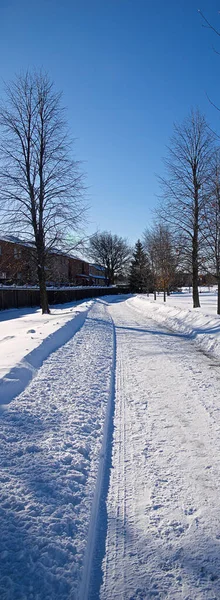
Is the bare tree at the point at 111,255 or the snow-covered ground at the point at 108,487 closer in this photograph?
the snow-covered ground at the point at 108,487

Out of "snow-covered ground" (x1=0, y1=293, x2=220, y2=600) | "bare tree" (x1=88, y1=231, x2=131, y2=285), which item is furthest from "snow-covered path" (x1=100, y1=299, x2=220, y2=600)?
"bare tree" (x1=88, y1=231, x2=131, y2=285)

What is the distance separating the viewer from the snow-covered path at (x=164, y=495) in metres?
1.98

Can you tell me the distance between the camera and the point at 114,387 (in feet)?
18.7

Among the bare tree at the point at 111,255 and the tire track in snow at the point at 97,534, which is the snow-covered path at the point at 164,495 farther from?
the bare tree at the point at 111,255

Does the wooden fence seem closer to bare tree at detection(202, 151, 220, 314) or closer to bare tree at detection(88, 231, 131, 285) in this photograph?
bare tree at detection(202, 151, 220, 314)

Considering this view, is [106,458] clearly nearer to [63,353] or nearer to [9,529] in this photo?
[9,529]

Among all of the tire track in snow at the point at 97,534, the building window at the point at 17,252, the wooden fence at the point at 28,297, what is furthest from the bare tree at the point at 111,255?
the tire track in snow at the point at 97,534

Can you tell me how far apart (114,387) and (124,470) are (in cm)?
258

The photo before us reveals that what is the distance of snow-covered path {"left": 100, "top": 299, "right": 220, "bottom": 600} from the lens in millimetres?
1976

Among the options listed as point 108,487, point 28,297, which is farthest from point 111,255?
point 108,487

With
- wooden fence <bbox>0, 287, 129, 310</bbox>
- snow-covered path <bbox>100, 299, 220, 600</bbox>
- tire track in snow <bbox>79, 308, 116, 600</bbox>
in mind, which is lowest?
tire track in snow <bbox>79, 308, 116, 600</bbox>

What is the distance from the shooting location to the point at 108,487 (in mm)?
2883

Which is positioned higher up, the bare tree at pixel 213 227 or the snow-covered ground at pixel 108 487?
the bare tree at pixel 213 227

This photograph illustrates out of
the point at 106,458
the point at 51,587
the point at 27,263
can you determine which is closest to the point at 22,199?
the point at 27,263
